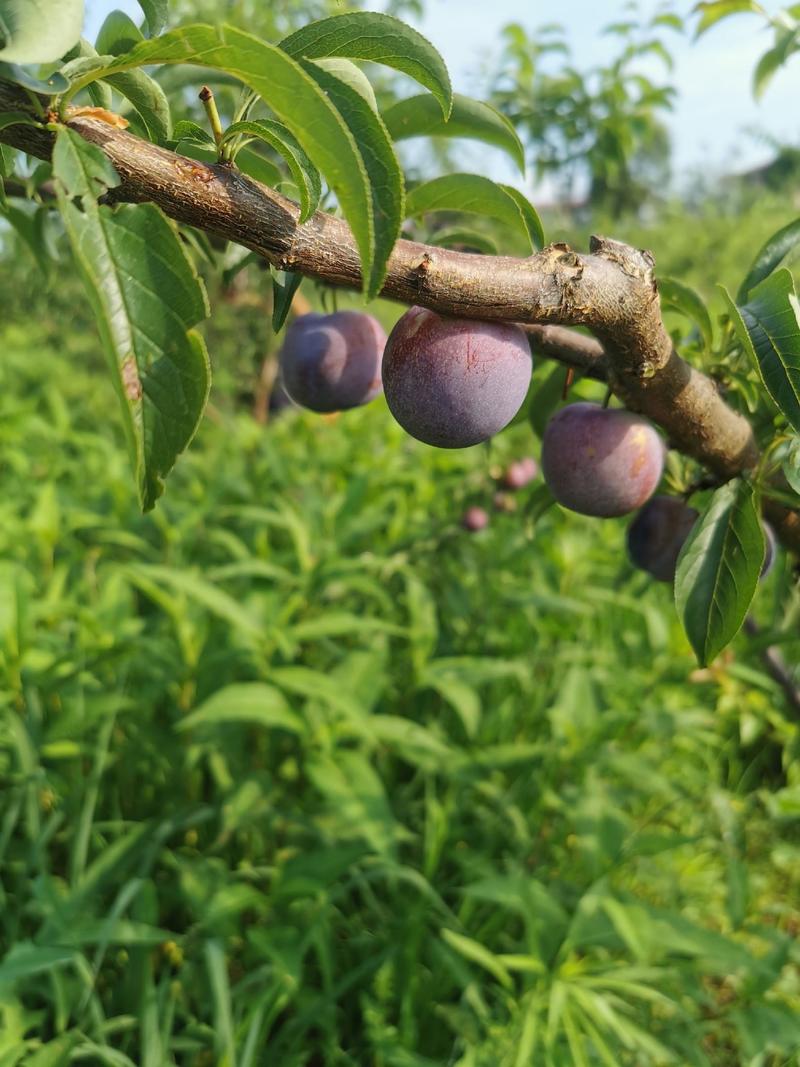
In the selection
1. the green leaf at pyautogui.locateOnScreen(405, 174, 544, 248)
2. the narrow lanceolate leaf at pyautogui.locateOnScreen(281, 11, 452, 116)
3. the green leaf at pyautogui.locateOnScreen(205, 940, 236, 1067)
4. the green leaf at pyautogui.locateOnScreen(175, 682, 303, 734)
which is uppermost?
the narrow lanceolate leaf at pyautogui.locateOnScreen(281, 11, 452, 116)

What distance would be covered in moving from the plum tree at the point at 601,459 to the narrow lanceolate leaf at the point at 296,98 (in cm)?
39

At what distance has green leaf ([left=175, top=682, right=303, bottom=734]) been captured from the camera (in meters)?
1.66

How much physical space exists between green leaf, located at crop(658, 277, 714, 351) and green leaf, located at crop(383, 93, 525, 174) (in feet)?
0.61

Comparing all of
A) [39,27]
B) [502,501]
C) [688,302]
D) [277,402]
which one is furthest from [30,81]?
[277,402]

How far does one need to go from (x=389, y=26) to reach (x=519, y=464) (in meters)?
2.18

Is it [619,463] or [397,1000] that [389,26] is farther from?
[397,1000]

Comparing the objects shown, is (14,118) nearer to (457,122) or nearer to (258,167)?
(258,167)

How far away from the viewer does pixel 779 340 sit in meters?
0.69

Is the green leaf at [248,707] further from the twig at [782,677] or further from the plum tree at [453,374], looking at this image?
the plum tree at [453,374]

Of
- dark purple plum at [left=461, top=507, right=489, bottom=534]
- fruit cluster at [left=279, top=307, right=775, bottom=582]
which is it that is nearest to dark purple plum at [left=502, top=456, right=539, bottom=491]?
dark purple plum at [left=461, top=507, right=489, bottom=534]

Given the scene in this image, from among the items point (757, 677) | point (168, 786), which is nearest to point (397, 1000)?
point (168, 786)

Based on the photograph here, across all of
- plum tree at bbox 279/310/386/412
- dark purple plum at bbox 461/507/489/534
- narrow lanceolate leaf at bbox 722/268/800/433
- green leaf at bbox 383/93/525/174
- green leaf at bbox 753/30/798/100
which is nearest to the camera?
narrow lanceolate leaf at bbox 722/268/800/433

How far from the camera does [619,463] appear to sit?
2.74 ft

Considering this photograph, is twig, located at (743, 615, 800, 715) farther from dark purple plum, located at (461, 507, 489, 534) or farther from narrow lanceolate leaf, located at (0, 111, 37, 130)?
narrow lanceolate leaf, located at (0, 111, 37, 130)
